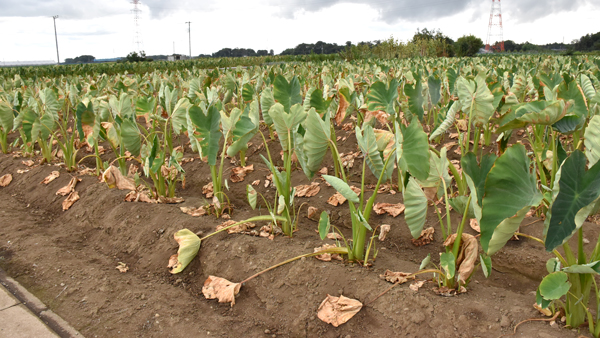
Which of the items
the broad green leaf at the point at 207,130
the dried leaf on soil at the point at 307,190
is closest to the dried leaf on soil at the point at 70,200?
the broad green leaf at the point at 207,130

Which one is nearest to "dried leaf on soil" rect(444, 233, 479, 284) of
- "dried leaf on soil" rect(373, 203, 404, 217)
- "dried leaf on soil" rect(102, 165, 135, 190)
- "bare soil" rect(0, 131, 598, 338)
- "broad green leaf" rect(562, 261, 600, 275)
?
"bare soil" rect(0, 131, 598, 338)

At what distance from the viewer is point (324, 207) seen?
321 centimetres

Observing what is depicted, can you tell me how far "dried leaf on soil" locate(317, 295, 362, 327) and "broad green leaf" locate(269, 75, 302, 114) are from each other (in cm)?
165

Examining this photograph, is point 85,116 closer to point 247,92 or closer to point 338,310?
point 247,92

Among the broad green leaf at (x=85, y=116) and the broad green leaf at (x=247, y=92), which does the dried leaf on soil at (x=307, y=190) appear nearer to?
the broad green leaf at (x=247, y=92)

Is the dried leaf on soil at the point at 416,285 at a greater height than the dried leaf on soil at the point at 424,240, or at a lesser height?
greater

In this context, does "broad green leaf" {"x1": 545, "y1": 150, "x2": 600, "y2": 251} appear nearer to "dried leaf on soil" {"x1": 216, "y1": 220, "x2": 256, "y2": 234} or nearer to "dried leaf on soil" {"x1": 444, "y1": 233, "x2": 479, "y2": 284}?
"dried leaf on soil" {"x1": 444, "y1": 233, "x2": 479, "y2": 284}

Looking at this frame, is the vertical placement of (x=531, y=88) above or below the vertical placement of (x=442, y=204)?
above

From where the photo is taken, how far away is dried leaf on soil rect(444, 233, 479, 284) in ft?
6.00

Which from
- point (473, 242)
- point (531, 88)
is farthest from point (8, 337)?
point (531, 88)

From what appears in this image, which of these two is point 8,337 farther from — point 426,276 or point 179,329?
point 426,276

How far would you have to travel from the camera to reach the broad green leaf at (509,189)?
1308 millimetres

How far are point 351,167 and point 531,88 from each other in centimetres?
196

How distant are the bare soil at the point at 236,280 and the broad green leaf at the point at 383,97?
0.69 meters
